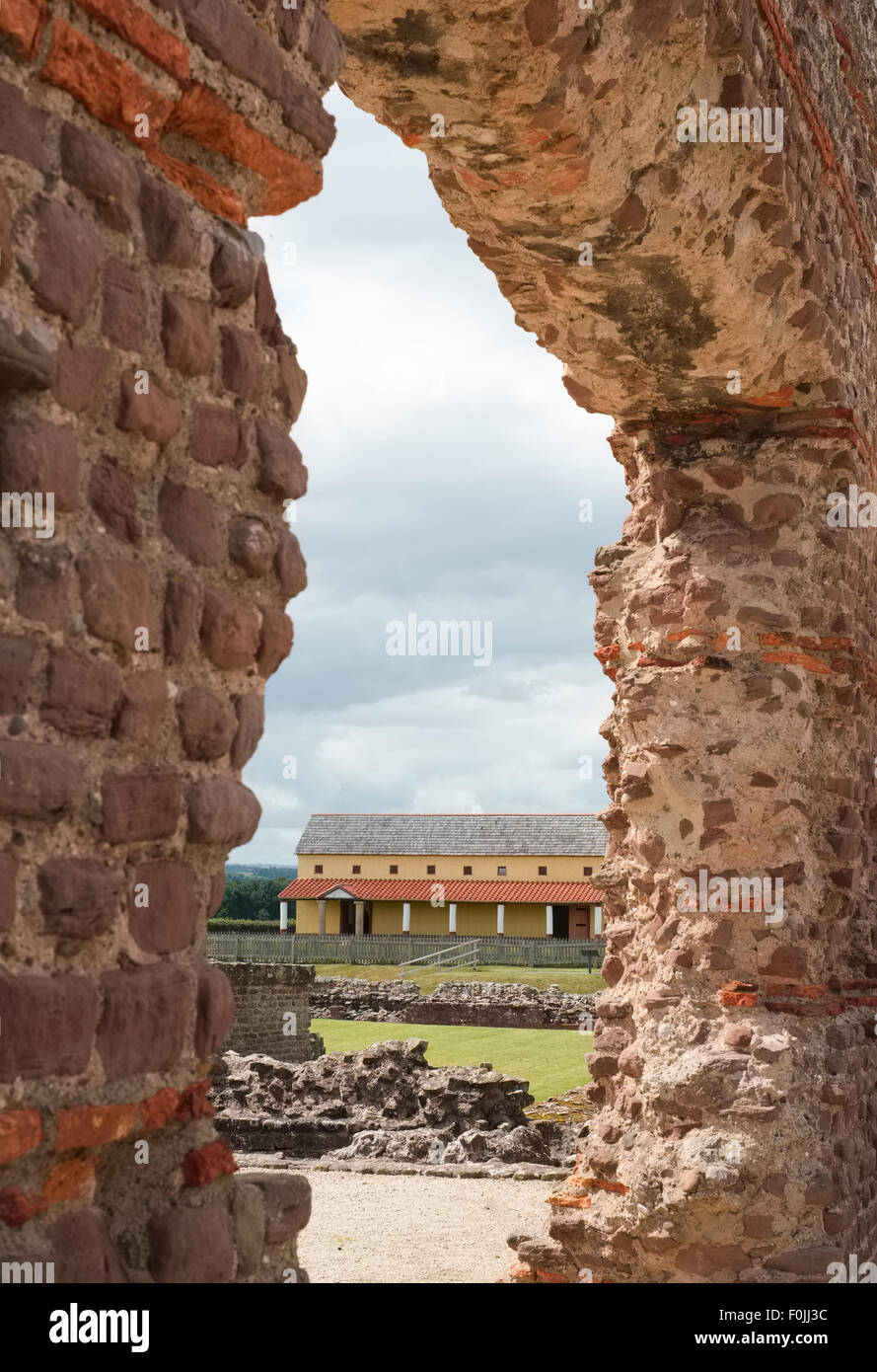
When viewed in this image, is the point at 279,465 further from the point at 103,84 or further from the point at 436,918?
the point at 436,918

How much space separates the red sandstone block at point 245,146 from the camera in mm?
2363

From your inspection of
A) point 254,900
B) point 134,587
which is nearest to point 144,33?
point 134,587

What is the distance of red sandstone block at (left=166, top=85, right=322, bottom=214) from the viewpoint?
2.36 metres

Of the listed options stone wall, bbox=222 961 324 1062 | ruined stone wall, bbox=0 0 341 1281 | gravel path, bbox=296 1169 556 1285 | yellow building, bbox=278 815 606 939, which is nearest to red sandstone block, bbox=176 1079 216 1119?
ruined stone wall, bbox=0 0 341 1281

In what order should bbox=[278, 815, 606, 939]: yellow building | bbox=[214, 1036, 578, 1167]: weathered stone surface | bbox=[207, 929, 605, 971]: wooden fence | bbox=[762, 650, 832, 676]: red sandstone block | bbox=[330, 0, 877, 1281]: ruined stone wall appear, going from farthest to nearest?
bbox=[278, 815, 606, 939]: yellow building
bbox=[207, 929, 605, 971]: wooden fence
bbox=[214, 1036, 578, 1167]: weathered stone surface
bbox=[762, 650, 832, 676]: red sandstone block
bbox=[330, 0, 877, 1281]: ruined stone wall

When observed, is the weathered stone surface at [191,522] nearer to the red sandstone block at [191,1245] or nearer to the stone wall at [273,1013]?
the red sandstone block at [191,1245]

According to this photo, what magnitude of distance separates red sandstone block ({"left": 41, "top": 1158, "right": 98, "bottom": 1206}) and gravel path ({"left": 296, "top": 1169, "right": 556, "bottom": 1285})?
406cm

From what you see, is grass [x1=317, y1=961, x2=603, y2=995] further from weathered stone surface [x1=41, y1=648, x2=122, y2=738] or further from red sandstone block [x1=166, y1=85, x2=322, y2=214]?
weathered stone surface [x1=41, y1=648, x2=122, y2=738]

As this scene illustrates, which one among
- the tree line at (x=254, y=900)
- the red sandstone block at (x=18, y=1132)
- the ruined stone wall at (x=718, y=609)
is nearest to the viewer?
the red sandstone block at (x=18, y=1132)

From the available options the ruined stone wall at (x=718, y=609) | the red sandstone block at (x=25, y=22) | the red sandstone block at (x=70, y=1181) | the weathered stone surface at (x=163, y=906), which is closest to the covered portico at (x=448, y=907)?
the ruined stone wall at (x=718, y=609)

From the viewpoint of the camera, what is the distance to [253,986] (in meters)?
18.5

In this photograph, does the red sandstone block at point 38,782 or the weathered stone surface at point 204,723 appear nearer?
the red sandstone block at point 38,782

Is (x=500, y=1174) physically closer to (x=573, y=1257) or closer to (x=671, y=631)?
(x=573, y=1257)

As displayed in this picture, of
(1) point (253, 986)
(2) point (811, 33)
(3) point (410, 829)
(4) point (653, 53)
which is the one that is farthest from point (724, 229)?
(3) point (410, 829)
